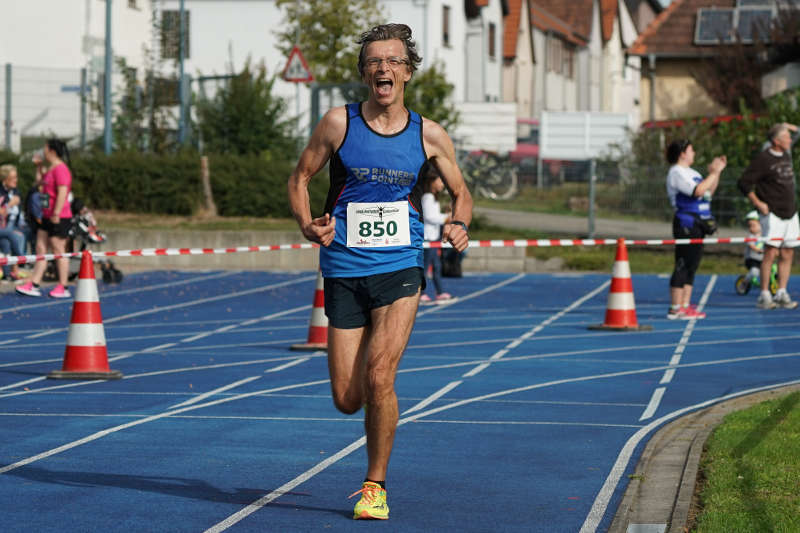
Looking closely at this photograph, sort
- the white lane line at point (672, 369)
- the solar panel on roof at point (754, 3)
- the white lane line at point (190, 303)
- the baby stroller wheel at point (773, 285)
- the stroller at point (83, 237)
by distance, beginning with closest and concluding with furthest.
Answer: the white lane line at point (672, 369), the white lane line at point (190, 303), the baby stroller wheel at point (773, 285), the stroller at point (83, 237), the solar panel on roof at point (754, 3)

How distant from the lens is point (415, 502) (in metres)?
7.23

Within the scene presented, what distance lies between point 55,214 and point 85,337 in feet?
26.0

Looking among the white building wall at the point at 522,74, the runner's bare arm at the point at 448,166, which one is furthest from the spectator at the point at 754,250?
the white building wall at the point at 522,74

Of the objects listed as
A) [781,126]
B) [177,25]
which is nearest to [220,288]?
[781,126]

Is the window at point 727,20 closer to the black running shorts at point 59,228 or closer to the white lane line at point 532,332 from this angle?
the white lane line at point 532,332

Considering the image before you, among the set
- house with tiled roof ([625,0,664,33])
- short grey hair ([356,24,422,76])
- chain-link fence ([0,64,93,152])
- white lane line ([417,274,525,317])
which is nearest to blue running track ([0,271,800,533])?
white lane line ([417,274,525,317])

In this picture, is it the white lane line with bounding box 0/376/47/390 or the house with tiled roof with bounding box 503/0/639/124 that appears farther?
the house with tiled roof with bounding box 503/0/639/124

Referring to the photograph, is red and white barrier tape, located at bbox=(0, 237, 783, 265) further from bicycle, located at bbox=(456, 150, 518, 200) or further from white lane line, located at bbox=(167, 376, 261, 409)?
bicycle, located at bbox=(456, 150, 518, 200)

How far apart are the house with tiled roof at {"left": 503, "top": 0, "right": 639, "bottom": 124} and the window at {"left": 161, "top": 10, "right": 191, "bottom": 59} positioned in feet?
59.0

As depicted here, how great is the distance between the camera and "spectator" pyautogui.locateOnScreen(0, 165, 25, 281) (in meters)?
21.9

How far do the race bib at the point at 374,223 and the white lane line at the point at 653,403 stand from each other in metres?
3.59

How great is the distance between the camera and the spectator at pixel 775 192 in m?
17.6

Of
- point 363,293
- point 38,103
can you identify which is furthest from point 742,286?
point 38,103

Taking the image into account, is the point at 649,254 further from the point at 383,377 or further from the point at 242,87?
the point at 383,377
